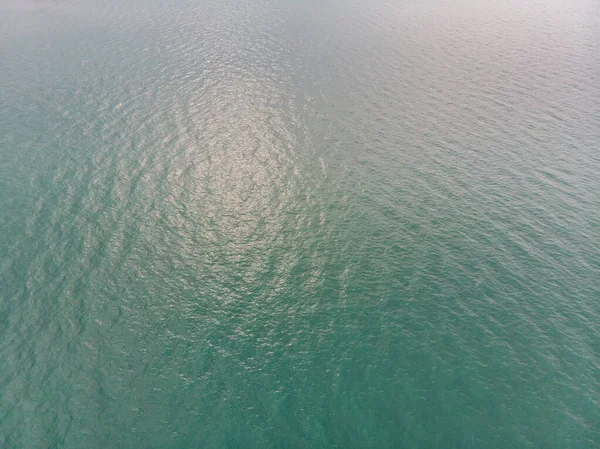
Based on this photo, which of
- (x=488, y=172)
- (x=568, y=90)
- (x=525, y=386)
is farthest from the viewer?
(x=568, y=90)

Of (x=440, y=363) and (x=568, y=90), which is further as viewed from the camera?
(x=568, y=90)

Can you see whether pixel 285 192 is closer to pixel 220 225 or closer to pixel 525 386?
pixel 220 225

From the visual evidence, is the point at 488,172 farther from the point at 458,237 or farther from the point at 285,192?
the point at 285,192

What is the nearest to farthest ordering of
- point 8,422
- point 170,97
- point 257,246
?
point 8,422 < point 257,246 < point 170,97

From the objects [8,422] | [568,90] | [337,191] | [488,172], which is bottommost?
[8,422]

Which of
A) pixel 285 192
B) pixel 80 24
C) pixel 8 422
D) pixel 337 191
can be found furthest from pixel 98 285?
pixel 80 24

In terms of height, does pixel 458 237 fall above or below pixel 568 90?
below
